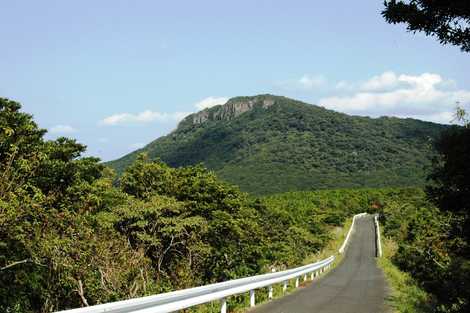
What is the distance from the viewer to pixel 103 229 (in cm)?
2638

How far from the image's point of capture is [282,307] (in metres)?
13.6

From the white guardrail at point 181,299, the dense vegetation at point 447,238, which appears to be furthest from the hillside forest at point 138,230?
the white guardrail at point 181,299

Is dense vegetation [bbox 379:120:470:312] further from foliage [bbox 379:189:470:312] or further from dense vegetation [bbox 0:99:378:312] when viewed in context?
dense vegetation [bbox 0:99:378:312]

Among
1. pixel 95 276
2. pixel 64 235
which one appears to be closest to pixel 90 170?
pixel 95 276

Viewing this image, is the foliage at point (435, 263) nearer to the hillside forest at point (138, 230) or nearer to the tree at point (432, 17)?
the hillside forest at point (138, 230)

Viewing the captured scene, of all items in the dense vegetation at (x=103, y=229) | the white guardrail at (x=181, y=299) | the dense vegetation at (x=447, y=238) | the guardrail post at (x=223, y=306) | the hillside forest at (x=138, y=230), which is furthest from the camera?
the dense vegetation at (x=103, y=229)

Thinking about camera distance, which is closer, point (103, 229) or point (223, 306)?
point (223, 306)

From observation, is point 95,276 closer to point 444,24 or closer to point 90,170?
point 90,170

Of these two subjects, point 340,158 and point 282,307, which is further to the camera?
point 340,158

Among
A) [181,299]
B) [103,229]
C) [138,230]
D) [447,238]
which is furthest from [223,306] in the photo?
[138,230]

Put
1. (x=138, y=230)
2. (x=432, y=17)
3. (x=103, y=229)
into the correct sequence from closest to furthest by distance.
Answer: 1. (x=432, y=17)
2. (x=103, y=229)
3. (x=138, y=230)

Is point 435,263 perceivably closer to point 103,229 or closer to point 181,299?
point 103,229

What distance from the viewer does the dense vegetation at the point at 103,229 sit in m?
18.6

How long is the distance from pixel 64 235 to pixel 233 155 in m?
178
